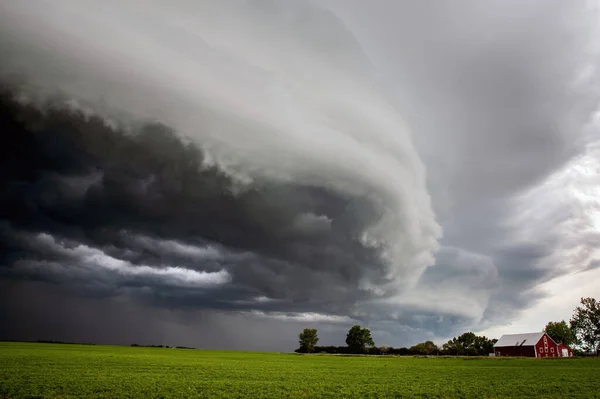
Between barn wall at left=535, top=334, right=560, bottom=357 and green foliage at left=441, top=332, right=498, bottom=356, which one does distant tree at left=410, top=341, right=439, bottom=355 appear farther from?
barn wall at left=535, top=334, right=560, bottom=357

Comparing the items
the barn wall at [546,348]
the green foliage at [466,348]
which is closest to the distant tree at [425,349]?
the green foliage at [466,348]

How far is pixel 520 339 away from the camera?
14800 centimetres

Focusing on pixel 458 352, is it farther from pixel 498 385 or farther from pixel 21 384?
pixel 21 384

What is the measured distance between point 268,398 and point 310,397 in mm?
3532

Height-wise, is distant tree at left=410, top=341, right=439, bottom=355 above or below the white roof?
below

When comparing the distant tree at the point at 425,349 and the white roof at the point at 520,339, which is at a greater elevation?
the white roof at the point at 520,339

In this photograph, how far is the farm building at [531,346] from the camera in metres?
138

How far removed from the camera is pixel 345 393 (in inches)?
1294

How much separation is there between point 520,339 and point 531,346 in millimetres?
9520

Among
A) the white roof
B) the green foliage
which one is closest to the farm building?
the white roof

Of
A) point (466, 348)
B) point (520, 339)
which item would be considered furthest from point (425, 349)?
point (520, 339)

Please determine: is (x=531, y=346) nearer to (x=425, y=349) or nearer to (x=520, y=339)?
(x=520, y=339)

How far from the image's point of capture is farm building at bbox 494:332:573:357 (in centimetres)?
13812

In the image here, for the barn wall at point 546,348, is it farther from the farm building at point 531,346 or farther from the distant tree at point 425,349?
the distant tree at point 425,349
